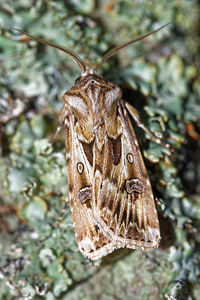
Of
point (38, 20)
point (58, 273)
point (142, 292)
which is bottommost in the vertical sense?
point (142, 292)

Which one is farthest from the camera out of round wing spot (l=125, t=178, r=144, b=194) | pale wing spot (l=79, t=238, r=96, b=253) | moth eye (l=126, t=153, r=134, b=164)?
moth eye (l=126, t=153, r=134, b=164)

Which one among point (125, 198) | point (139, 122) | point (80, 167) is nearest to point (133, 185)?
point (125, 198)

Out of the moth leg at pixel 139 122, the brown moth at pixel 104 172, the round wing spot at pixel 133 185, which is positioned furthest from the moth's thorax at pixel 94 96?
the round wing spot at pixel 133 185

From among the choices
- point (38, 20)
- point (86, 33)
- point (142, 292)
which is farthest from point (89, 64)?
point (142, 292)

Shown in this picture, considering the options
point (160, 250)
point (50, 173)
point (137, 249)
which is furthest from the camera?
point (50, 173)

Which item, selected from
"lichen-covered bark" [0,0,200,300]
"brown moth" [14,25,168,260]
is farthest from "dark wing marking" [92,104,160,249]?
"lichen-covered bark" [0,0,200,300]

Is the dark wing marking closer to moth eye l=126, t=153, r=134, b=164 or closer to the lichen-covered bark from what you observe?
moth eye l=126, t=153, r=134, b=164

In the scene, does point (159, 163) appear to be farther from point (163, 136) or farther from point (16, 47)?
point (16, 47)

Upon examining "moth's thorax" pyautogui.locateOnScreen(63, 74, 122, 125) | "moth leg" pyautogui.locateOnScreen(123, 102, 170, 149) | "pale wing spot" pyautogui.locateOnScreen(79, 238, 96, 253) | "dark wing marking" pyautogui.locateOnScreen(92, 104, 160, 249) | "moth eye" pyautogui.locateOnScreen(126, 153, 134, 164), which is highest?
"moth's thorax" pyautogui.locateOnScreen(63, 74, 122, 125)
